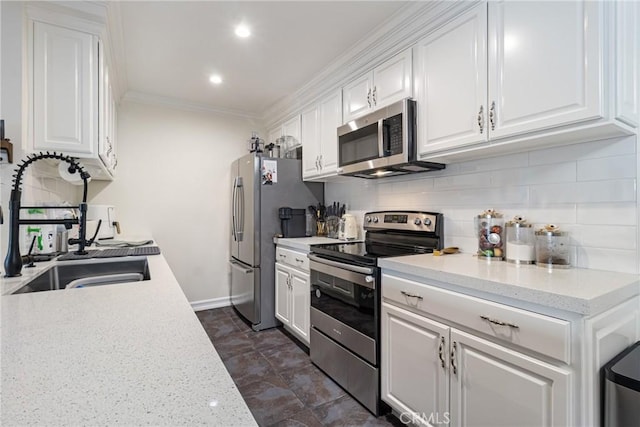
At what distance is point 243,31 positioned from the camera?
218 centimetres

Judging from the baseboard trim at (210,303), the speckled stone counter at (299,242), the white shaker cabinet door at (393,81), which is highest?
the white shaker cabinet door at (393,81)

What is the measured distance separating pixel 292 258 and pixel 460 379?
5.53ft

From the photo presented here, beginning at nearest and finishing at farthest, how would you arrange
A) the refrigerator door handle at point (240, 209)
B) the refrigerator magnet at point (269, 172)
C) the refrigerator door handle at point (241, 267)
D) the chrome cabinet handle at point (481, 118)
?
Answer: the chrome cabinet handle at point (481, 118), the refrigerator magnet at point (269, 172), the refrigerator door handle at point (241, 267), the refrigerator door handle at point (240, 209)

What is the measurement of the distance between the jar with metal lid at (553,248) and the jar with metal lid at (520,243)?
0.20ft

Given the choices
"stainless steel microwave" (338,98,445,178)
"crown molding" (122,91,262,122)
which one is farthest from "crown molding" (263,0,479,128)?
"crown molding" (122,91,262,122)

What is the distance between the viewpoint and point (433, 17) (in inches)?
71.2

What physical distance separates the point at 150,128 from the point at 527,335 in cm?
374

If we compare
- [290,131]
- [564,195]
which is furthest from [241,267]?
[564,195]

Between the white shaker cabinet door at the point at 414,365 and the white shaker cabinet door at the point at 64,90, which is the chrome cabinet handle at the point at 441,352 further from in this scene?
the white shaker cabinet door at the point at 64,90

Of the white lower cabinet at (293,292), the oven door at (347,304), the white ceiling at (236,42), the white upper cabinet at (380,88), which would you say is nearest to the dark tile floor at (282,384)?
the white lower cabinet at (293,292)

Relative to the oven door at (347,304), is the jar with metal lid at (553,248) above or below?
above

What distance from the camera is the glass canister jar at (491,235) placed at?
5.64ft

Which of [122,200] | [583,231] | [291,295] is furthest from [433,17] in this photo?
[122,200]

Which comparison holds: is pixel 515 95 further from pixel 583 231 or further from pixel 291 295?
pixel 291 295
